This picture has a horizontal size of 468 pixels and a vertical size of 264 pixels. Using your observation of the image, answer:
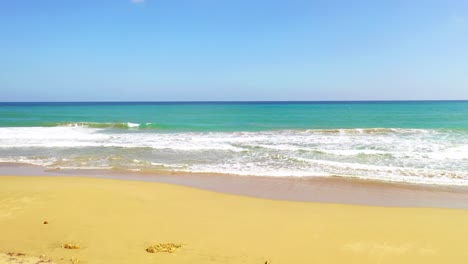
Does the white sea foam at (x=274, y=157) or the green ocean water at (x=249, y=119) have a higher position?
the green ocean water at (x=249, y=119)

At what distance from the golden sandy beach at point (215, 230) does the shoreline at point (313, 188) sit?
2.34 feet

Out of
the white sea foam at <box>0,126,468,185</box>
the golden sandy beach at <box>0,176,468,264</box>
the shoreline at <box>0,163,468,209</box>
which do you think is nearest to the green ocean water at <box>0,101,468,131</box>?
the white sea foam at <box>0,126,468,185</box>

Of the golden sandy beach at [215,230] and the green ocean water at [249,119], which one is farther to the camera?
the green ocean water at [249,119]

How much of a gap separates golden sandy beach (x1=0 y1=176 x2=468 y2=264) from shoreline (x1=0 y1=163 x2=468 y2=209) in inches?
28.0

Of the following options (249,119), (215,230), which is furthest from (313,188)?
(249,119)

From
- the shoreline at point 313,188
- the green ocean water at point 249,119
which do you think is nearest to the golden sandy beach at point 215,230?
the shoreline at point 313,188

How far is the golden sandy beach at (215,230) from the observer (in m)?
5.09

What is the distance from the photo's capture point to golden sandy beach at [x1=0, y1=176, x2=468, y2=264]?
509cm

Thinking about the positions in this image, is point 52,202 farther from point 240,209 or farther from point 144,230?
point 240,209

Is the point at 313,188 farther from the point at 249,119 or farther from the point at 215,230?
the point at 249,119

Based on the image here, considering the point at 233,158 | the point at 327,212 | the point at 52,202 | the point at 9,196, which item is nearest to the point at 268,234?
the point at 327,212

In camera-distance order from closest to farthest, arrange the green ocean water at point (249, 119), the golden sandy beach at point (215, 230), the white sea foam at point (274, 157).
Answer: the golden sandy beach at point (215, 230)
the white sea foam at point (274, 157)
the green ocean water at point (249, 119)

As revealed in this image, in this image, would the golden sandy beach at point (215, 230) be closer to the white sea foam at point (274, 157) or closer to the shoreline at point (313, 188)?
the shoreline at point (313, 188)

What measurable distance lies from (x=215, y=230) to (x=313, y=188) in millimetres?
4441
